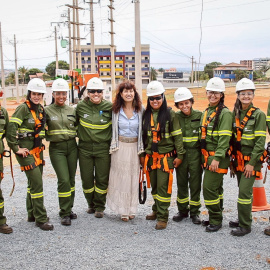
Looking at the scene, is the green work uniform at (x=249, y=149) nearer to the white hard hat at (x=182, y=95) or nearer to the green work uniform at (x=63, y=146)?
the white hard hat at (x=182, y=95)

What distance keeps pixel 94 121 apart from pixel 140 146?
0.84 metres

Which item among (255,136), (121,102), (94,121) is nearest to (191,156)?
(255,136)

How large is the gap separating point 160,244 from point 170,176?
1069 millimetres

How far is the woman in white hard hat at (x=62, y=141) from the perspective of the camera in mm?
5699

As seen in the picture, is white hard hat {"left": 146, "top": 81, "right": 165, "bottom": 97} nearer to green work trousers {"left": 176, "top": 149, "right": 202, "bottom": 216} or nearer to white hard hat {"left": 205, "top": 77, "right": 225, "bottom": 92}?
white hard hat {"left": 205, "top": 77, "right": 225, "bottom": 92}

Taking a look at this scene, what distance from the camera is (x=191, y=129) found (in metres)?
5.59

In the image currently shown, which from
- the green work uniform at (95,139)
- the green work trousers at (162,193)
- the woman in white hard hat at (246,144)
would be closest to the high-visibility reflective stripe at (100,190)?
the green work uniform at (95,139)

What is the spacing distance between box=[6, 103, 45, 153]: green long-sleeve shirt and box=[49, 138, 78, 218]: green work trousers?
366 mm

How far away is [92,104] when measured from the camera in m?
5.91

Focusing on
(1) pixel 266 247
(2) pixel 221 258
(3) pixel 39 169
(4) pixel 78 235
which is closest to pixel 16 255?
(4) pixel 78 235

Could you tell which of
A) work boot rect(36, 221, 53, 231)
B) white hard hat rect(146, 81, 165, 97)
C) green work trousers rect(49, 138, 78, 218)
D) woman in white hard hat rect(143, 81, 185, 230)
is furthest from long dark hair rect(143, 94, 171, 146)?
work boot rect(36, 221, 53, 231)

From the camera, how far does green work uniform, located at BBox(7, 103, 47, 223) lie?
5262 mm

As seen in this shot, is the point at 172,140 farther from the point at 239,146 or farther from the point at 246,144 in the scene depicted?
the point at 246,144

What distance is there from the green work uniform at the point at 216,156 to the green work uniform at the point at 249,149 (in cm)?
24
